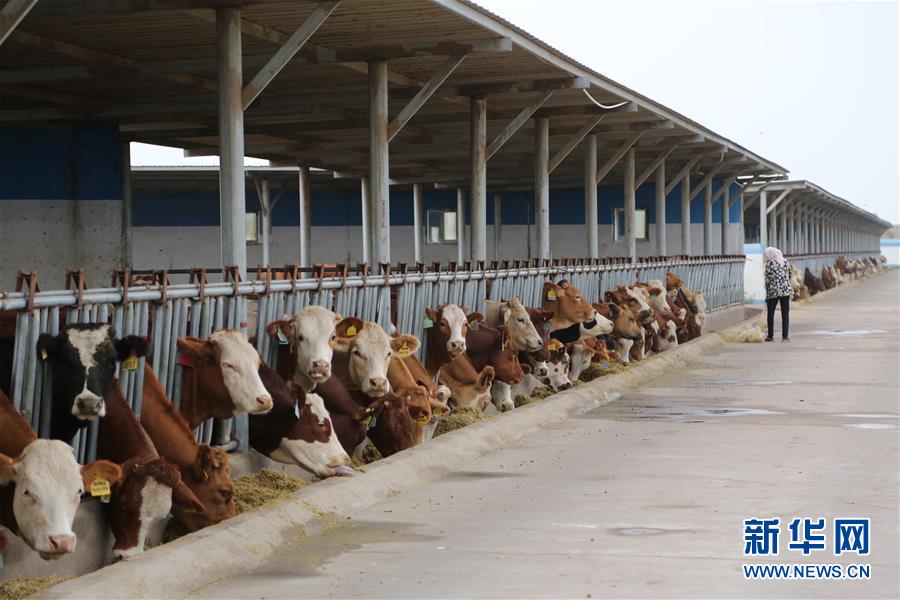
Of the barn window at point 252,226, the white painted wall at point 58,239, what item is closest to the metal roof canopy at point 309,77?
the white painted wall at point 58,239

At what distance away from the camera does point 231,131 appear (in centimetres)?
1266

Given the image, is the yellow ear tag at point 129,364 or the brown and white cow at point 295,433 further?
the brown and white cow at point 295,433

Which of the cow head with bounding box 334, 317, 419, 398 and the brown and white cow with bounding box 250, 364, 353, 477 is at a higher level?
the cow head with bounding box 334, 317, 419, 398

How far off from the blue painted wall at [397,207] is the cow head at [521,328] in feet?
85.4

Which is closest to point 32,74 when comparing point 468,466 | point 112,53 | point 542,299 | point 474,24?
point 112,53

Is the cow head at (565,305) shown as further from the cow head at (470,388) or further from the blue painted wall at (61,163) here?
the blue painted wall at (61,163)

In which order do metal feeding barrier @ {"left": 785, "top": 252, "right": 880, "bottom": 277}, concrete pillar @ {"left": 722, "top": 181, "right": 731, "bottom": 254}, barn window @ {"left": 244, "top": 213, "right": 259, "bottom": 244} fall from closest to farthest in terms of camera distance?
concrete pillar @ {"left": 722, "top": 181, "right": 731, "bottom": 254}, barn window @ {"left": 244, "top": 213, "right": 259, "bottom": 244}, metal feeding barrier @ {"left": 785, "top": 252, "right": 880, "bottom": 277}

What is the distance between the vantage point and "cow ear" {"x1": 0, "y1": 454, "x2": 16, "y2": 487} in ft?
21.6

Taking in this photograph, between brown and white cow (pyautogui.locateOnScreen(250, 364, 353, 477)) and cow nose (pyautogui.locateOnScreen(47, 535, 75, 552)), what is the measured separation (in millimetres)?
2860

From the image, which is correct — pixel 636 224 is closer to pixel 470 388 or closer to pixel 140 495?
pixel 470 388

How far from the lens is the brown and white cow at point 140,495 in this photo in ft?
24.2

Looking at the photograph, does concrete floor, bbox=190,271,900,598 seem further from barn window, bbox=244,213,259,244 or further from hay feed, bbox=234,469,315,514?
barn window, bbox=244,213,259,244

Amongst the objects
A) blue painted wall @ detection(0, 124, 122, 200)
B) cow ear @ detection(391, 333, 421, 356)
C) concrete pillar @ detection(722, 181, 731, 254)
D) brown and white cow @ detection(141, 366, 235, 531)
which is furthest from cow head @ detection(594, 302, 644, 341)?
concrete pillar @ detection(722, 181, 731, 254)

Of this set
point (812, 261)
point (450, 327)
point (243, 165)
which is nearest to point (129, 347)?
point (243, 165)
